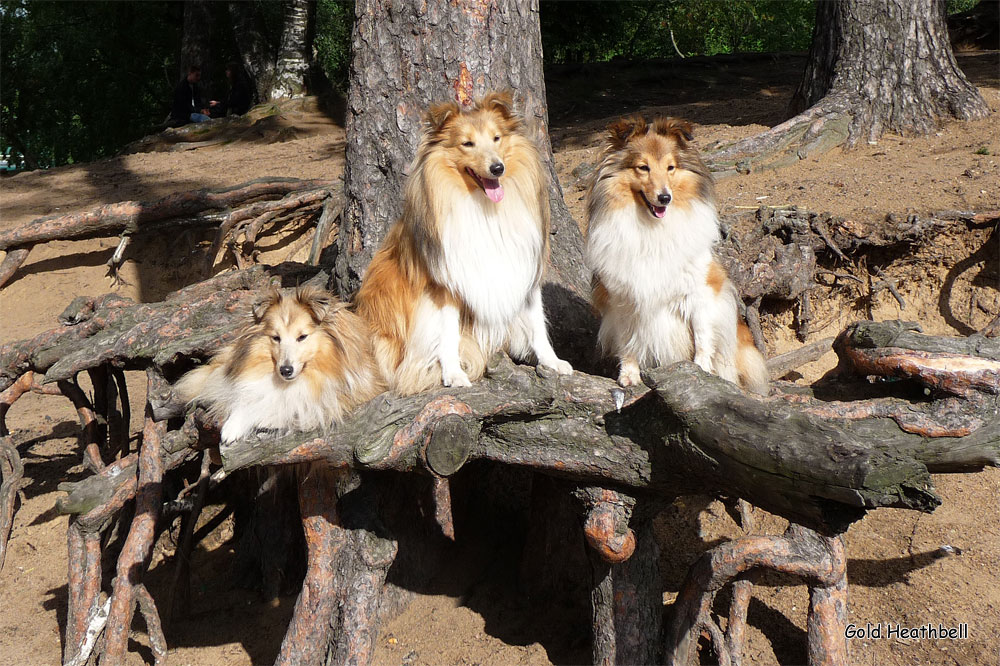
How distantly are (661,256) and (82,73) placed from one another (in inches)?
758

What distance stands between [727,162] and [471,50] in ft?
12.2

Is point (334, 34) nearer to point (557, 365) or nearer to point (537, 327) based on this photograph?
point (537, 327)

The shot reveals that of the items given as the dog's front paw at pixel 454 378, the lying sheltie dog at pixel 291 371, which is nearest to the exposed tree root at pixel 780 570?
the dog's front paw at pixel 454 378

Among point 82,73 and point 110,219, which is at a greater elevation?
point 82,73

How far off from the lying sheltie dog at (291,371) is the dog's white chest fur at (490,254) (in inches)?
24.7

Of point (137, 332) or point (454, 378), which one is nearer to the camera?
point (454, 378)

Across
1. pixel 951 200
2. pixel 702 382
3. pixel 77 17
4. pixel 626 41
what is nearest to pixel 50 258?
pixel 702 382

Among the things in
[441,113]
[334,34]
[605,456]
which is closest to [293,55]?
[334,34]

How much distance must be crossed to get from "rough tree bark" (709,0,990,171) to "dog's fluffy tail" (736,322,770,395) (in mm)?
3426

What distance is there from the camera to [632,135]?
13.9 feet

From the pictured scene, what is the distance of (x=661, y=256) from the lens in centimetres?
411

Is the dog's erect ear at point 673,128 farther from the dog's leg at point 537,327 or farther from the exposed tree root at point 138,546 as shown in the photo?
the exposed tree root at point 138,546

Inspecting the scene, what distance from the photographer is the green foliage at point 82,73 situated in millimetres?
17875

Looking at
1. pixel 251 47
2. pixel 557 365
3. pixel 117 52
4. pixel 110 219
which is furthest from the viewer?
pixel 117 52
